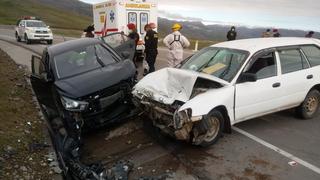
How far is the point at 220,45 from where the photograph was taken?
804 centimetres

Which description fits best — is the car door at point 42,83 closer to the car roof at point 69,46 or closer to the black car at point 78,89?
the black car at point 78,89

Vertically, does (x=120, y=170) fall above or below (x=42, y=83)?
below

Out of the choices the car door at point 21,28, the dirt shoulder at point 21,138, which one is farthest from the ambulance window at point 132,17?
the car door at point 21,28

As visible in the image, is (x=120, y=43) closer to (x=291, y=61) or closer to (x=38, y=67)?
(x=38, y=67)

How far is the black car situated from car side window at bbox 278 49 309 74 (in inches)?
115

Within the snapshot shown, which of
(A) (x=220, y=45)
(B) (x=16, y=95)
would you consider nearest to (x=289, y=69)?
(A) (x=220, y=45)

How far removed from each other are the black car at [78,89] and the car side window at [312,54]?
11.7ft

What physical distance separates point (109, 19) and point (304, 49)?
37.9ft

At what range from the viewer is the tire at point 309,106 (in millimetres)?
8070

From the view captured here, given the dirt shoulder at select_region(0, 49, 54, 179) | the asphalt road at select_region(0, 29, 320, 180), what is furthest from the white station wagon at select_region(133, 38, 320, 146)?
the dirt shoulder at select_region(0, 49, 54, 179)

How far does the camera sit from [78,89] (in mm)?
6992

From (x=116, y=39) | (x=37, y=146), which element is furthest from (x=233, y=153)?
(x=116, y=39)

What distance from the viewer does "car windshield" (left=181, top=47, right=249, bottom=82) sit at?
705 cm

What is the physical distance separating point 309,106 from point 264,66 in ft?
5.13
